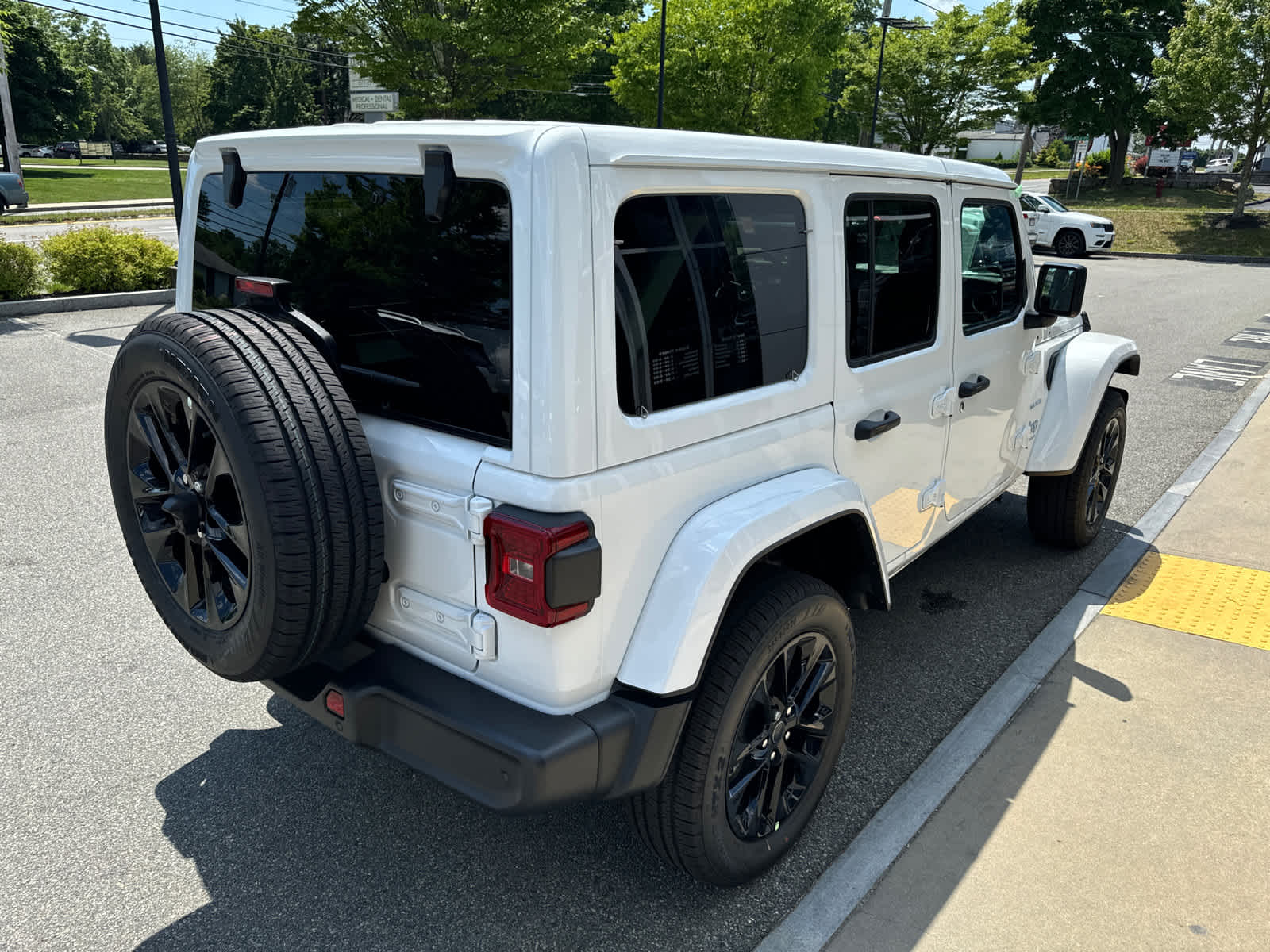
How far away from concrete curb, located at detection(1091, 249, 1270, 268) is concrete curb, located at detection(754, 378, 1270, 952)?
76.8 feet

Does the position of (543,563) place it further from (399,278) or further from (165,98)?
(165,98)

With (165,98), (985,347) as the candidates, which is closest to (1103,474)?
(985,347)

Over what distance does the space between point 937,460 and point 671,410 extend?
1.66 m

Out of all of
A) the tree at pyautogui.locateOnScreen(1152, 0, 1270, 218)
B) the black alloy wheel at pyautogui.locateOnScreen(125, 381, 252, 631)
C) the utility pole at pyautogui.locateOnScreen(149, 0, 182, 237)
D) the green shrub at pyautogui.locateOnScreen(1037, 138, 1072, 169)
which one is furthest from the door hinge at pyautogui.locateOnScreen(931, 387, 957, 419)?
the green shrub at pyautogui.locateOnScreen(1037, 138, 1072, 169)

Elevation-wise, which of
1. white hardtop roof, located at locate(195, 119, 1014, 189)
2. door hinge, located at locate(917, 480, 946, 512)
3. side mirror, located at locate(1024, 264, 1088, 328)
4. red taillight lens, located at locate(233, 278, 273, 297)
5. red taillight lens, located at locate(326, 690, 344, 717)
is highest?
white hardtop roof, located at locate(195, 119, 1014, 189)

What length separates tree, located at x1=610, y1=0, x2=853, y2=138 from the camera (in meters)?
25.5

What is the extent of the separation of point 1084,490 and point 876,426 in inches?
97.2

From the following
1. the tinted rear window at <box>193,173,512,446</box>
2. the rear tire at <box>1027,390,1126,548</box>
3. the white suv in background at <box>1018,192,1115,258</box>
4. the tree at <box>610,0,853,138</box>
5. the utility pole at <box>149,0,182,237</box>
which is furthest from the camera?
the tree at <box>610,0,853,138</box>

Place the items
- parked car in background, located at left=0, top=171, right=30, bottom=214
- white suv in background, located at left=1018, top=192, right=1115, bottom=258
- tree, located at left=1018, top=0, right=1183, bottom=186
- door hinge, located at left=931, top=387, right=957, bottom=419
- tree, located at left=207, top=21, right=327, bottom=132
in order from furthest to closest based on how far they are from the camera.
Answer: tree, located at left=207, top=21, right=327, bottom=132 → tree, located at left=1018, top=0, right=1183, bottom=186 → white suv in background, located at left=1018, top=192, right=1115, bottom=258 → parked car in background, located at left=0, top=171, right=30, bottom=214 → door hinge, located at left=931, top=387, right=957, bottom=419

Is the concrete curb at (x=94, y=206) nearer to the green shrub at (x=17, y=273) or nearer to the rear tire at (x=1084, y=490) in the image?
the green shrub at (x=17, y=273)

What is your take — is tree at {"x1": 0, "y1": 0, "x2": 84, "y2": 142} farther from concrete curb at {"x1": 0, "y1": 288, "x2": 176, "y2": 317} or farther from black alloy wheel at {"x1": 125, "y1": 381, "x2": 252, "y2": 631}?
black alloy wheel at {"x1": 125, "y1": 381, "x2": 252, "y2": 631}

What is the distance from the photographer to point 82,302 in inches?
445

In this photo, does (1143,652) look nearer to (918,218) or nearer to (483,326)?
(918,218)

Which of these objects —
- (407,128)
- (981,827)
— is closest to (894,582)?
(981,827)
